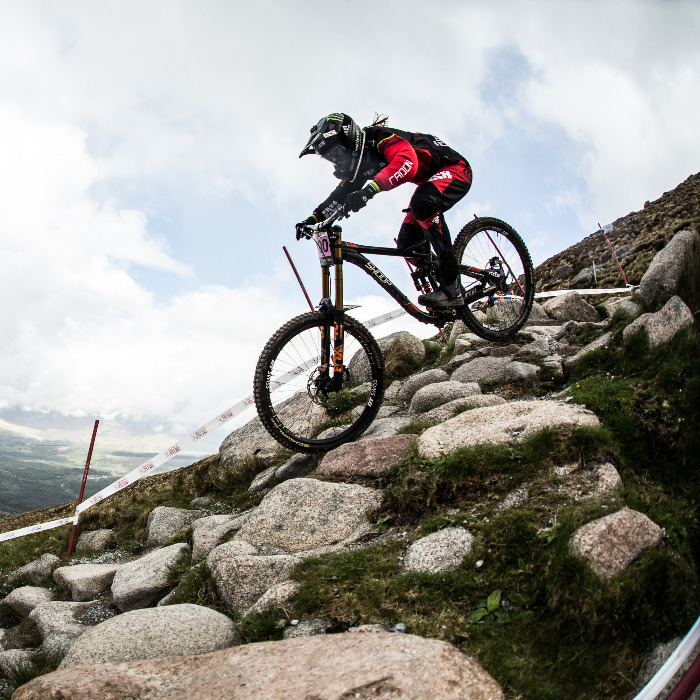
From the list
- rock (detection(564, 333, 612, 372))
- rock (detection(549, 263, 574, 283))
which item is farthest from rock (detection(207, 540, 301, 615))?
rock (detection(549, 263, 574, 283))

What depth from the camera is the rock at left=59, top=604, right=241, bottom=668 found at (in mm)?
4395

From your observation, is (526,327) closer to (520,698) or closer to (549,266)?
(520,698)

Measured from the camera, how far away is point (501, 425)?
6.43 metres

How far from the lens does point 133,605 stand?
7.07 meters

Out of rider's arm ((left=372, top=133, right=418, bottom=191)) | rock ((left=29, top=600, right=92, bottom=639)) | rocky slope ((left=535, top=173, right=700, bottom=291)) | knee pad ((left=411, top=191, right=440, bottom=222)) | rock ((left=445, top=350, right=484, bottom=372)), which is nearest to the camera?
rock ((left=29, top=600, right=92, bottom=639))

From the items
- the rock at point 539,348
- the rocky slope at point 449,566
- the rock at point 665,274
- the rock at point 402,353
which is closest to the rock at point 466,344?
the rock at point 402,353

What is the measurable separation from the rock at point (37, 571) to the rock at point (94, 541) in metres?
0.51

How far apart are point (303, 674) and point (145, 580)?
4530 mm

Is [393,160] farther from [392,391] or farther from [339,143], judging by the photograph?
[392,391]

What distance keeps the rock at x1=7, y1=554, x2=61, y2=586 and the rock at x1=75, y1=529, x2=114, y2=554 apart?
51 centimetres

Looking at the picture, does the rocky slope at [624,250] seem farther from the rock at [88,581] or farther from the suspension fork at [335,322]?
the rock at [88,581]

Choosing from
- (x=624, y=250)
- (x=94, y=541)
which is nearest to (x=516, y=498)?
(x=94, y=541)

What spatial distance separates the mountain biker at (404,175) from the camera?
7.54 meters

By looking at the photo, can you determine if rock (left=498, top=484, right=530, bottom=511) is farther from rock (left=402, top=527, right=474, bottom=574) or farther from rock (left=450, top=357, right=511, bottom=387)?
rock (left=450, top=357, right=511, bottom=387)
